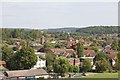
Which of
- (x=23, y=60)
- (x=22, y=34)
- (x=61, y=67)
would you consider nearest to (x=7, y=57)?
(x=23, y=60)

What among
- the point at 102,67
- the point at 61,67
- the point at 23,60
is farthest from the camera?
the point at 102,67

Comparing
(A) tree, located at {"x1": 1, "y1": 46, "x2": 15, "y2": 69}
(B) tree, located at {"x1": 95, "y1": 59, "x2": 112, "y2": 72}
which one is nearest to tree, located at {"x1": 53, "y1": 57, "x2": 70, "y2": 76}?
(B) tree, located at {"x1": 95, "y1": 59, "x2": 112, "y2": 72}

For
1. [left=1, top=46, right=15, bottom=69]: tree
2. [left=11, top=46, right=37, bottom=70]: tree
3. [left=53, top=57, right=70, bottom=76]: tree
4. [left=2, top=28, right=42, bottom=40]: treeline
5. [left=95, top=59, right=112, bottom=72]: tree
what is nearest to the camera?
[left=53, top=57, right=70, bottom=76]: tree

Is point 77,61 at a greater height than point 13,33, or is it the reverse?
point 13,33

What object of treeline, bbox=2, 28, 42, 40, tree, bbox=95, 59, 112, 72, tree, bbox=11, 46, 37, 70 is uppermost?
treeline, bbox=2, 28, 42, 40

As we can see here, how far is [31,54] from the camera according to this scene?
802 cm

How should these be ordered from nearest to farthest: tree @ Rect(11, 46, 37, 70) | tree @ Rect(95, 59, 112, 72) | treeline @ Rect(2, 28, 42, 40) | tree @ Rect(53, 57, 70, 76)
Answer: tree @ Rect(53, 57, 70, 76), tree @ Rect(11, 46, 37, 70), tree @ Rect(95, 59, 112, 72), treeline @ Rect(2, 28, 42, 40)

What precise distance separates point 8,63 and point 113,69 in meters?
2.92

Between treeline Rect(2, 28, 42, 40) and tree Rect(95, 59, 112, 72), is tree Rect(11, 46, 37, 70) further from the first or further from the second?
treeline Rect(2, 28, 42, 40)

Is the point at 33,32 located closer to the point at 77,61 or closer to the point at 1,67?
the point at 77,61

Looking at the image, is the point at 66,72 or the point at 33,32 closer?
the point at 66,72

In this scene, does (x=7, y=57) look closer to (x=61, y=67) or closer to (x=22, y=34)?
(x=61, y=67)

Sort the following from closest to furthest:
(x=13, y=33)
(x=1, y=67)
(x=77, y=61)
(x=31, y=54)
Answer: (x=1, y=67)
(x=31, y=54)
(x=77, y=61)
(x=13, y=33)

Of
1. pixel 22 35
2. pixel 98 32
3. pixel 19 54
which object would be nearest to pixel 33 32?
pixel 22 35
